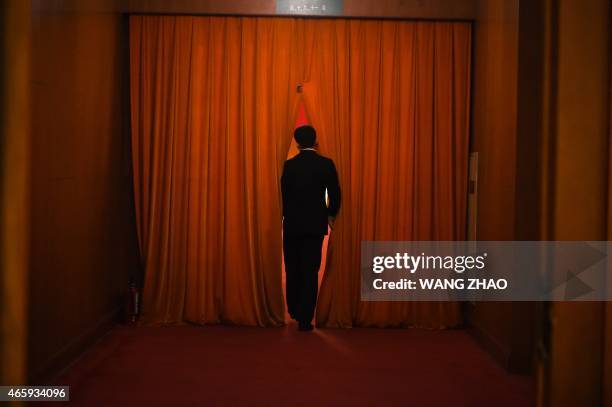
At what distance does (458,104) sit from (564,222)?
320 cm

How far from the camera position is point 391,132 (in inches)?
185

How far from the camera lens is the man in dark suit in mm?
4449

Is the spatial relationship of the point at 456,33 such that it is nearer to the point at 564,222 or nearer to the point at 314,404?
the point at 314,404

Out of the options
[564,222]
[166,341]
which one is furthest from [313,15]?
[564,222]

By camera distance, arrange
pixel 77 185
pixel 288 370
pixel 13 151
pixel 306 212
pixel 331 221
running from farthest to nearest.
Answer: pixel 331 221, pixel 306 212, pixel 77 185, pixel 288 370, pixel 13 151

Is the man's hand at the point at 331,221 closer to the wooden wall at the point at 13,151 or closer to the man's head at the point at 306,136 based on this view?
the man's head at the point at 306,136

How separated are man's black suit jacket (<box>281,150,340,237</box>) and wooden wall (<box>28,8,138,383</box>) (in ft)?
4.04

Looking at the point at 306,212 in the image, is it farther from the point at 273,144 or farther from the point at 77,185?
the point at 77,185

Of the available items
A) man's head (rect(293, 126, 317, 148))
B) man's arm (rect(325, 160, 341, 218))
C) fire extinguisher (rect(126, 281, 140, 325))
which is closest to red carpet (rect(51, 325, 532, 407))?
fire extinguisher (rect(126, 281, 140, 325))

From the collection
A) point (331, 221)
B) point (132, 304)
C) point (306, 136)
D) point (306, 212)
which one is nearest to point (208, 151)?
point (306, 136)

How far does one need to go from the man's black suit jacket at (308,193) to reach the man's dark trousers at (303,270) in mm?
74

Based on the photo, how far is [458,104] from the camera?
4.67 meters

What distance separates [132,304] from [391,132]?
2284mm

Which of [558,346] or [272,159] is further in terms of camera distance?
[272,159]
